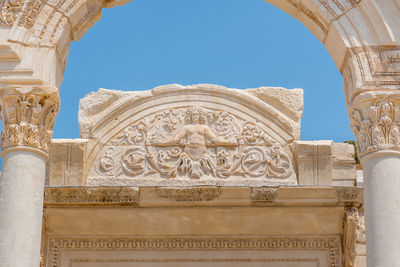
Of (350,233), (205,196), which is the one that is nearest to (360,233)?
(350,233)

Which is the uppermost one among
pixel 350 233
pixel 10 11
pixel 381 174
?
pixel 10 11

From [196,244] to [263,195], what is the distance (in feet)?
4.79

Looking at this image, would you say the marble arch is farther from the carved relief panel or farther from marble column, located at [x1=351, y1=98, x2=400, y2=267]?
the carved relief panel

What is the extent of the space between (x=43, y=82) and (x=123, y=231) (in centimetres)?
471

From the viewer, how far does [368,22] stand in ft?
32.2

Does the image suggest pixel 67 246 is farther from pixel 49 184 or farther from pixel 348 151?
pixel 348 151

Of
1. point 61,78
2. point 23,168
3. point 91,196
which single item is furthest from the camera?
point 91,196

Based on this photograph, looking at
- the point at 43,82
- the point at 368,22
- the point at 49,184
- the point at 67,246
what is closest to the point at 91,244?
the point at 67,246

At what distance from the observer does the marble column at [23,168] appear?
28.7 feet

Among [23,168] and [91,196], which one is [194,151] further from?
[23,168]

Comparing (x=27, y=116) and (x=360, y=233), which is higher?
(x=27, y=116)

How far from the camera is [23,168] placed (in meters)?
9.04

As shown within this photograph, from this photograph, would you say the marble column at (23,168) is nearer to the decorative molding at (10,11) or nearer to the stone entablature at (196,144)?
the decorative molding at (10,11)

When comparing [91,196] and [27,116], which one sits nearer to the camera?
[27,116]
